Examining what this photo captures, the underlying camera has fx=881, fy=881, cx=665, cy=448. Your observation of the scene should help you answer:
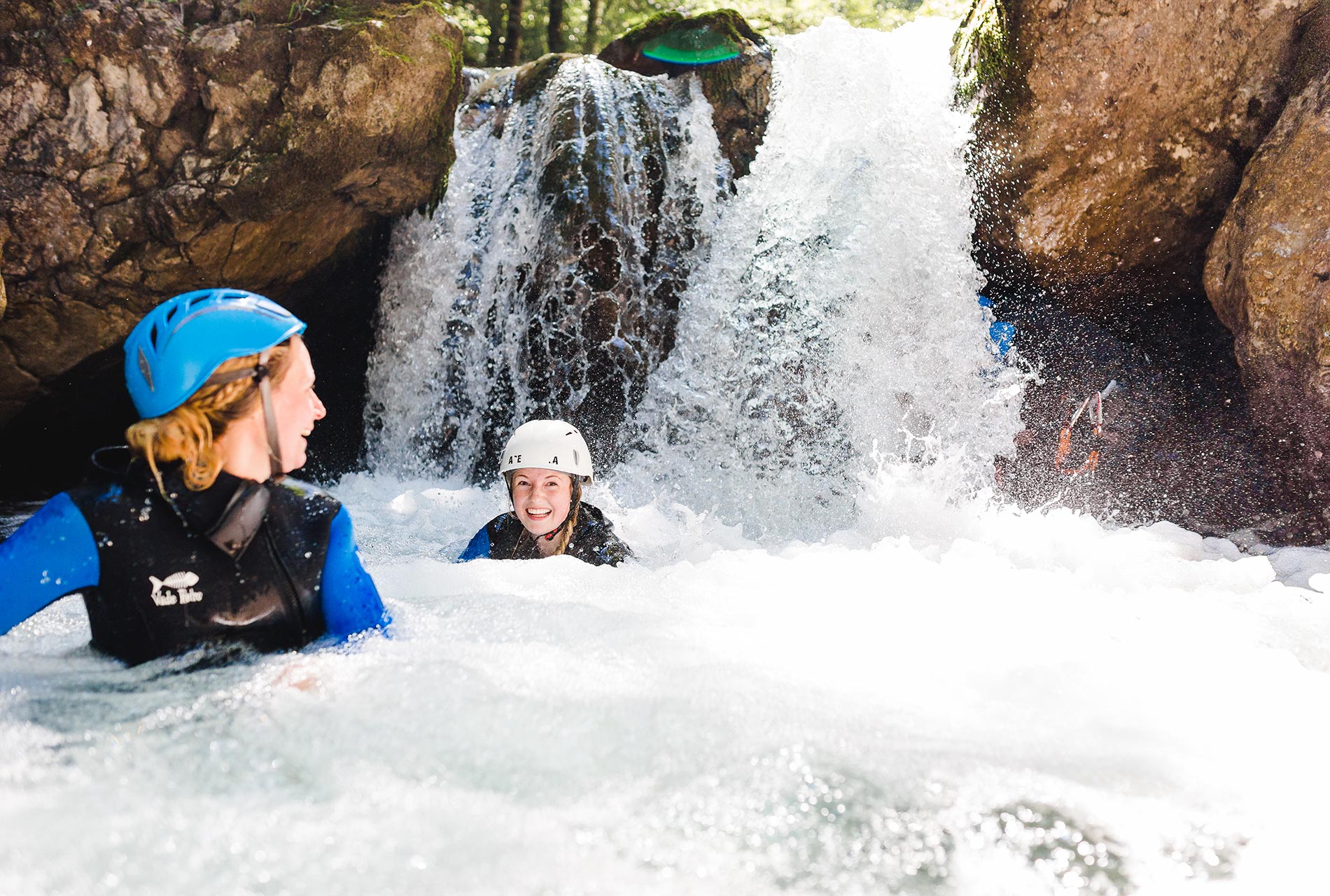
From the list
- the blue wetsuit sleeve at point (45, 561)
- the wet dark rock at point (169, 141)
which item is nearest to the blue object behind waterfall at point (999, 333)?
the wet dark rock at point (169, 141)

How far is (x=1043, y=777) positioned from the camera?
1.80 metres

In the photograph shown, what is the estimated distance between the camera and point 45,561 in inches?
67.8

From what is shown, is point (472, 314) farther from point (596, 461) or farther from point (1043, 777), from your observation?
point (1043, 777)

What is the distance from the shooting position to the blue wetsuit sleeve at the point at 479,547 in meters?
3.95

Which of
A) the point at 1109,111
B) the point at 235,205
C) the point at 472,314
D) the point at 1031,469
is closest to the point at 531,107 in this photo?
the point at 472,314

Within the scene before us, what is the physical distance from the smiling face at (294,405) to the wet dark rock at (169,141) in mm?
4470

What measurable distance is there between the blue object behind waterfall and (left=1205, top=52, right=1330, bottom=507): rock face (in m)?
1.51

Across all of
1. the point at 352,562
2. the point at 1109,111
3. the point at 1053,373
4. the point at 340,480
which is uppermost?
the point at 1109,111

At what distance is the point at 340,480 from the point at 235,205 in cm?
260

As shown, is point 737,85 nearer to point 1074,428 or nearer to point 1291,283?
point 1074,428

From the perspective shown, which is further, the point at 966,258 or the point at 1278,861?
the point at 966,258

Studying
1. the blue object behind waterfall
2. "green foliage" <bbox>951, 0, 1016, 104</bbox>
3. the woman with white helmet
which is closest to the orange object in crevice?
the blue object behind waterfall

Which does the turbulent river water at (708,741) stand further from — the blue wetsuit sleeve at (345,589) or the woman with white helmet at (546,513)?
the woman with white helmet at (546,513)

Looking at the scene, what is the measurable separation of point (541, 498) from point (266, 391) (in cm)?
205
